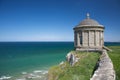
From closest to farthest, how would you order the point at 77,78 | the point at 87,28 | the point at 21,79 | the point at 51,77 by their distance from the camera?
the point at 77,78
the point at 51,77
the point at 87,28
the point at 21,79

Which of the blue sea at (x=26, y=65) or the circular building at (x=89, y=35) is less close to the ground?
the circular building at (x=89, y=35)

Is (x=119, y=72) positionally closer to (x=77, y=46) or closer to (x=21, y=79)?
(x=77, y=46)

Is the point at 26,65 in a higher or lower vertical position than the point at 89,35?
lower

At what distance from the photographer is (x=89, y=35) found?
2667 centimetres

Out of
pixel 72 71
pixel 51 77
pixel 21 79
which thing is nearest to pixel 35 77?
pixel 21 79

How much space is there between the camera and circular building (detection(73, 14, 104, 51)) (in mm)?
26500

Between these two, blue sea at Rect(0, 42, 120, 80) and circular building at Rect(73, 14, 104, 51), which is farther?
blue sea at Rect(0, 42, 120, 80)

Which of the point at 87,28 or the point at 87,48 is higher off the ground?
the point at 87,28

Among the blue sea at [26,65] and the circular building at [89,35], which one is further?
the blue sea at [26,65]

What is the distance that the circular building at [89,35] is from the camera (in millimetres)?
26500

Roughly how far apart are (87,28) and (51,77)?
984cm

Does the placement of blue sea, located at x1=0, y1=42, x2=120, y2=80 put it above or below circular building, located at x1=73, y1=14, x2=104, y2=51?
below

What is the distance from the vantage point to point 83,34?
2683 cm

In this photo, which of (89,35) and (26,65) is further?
(26,65)
